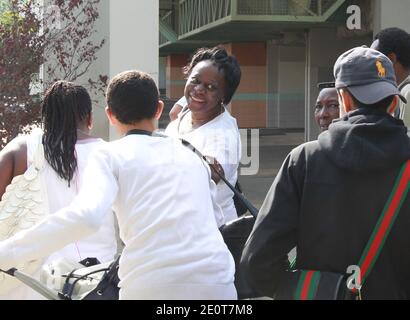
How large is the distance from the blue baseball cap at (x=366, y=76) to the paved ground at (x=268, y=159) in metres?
8.47

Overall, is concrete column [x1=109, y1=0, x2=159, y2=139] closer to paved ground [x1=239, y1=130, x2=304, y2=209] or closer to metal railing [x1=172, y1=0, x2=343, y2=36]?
paved ground [x1=239, y1=130, x2=304, y2=209]

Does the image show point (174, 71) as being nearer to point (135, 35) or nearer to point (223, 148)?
point (135, 35)

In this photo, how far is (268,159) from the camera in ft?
61.8

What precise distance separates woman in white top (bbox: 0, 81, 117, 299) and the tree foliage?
371 centimetres

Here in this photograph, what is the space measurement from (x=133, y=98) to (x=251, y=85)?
24628mm

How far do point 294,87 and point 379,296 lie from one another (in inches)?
961

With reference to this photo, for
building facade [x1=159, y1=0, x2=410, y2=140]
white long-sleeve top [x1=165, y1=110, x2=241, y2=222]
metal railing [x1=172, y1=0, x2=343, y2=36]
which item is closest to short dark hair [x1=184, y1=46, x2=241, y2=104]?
white long-sleeve top [x1=165, y1=110, x2=241, y2=222]

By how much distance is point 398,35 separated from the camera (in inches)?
167

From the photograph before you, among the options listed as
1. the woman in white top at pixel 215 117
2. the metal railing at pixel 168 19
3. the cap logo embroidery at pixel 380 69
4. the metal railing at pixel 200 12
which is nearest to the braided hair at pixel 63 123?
the woman in white top at pixel 215 117

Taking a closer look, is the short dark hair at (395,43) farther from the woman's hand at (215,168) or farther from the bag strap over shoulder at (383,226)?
the bag strap over shoulder at (383,226)

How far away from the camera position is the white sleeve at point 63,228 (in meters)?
2.47

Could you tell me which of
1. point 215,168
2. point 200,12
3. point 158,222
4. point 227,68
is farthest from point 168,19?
point 158,222

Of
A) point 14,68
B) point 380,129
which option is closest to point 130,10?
point 14,68
